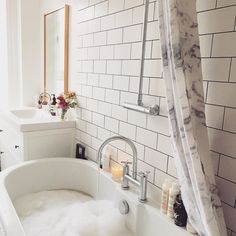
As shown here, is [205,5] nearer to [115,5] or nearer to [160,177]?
[115,5]

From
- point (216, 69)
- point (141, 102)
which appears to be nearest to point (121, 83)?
point (141, 102)

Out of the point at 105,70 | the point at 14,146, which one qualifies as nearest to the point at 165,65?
the point at 105,70

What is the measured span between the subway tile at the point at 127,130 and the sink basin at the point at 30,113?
1.04 metres

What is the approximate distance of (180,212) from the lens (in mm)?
1210

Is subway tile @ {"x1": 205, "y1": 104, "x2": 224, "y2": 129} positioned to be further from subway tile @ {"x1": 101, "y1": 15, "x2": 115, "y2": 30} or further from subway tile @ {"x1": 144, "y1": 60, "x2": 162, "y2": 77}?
subway tile @ {"x1": 101, "y1": 15, "x2": 115, "y2": 30}

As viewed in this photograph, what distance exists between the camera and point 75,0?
2150mm

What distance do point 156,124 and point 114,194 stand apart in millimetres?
582

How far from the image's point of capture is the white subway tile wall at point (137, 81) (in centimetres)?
106

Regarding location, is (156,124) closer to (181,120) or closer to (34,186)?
(181,120)

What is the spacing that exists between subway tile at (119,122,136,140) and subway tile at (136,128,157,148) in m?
0.05

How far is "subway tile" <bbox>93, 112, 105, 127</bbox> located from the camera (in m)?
1.92

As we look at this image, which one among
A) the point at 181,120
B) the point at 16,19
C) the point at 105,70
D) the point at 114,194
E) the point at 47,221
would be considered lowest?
the point at 47,221

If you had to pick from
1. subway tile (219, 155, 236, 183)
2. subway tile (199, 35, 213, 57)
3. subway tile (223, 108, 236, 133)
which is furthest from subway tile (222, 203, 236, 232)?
subway tile (199, 35, 213, 57)

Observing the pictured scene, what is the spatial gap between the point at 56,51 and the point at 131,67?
1.26 m
